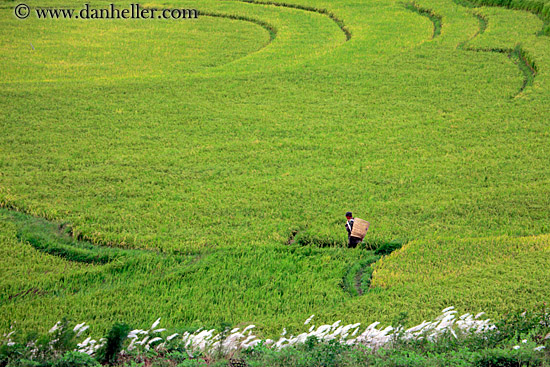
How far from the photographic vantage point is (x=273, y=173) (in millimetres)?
12984

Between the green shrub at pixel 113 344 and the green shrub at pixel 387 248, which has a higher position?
the green shrub at pixel 113 344

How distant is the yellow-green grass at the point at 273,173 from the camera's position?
25.8 ft

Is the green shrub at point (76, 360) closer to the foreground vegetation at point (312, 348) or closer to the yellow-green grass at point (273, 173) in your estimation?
the foreground vegetation at point (312, 348)

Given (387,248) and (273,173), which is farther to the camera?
(273,173)

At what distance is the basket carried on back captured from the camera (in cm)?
930

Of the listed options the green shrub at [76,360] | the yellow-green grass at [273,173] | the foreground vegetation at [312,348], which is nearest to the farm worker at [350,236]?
the yellow-green grass at [273,173]

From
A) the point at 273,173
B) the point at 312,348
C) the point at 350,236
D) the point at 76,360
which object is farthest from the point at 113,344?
the point at 273,173

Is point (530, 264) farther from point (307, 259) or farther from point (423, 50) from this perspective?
point (423, 50)

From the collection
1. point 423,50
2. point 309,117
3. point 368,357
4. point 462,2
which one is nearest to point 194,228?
point 368,357

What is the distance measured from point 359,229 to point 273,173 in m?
4.11

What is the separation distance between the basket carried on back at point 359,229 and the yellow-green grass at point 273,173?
1.32 ft

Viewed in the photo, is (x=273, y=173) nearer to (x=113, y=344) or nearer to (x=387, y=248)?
(x=387, y=248)

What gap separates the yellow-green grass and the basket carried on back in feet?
1.32

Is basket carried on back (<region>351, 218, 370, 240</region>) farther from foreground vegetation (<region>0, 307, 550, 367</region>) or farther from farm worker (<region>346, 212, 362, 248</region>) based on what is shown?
foreground vegetation (<region>0, 307, 550, 367</region>)
